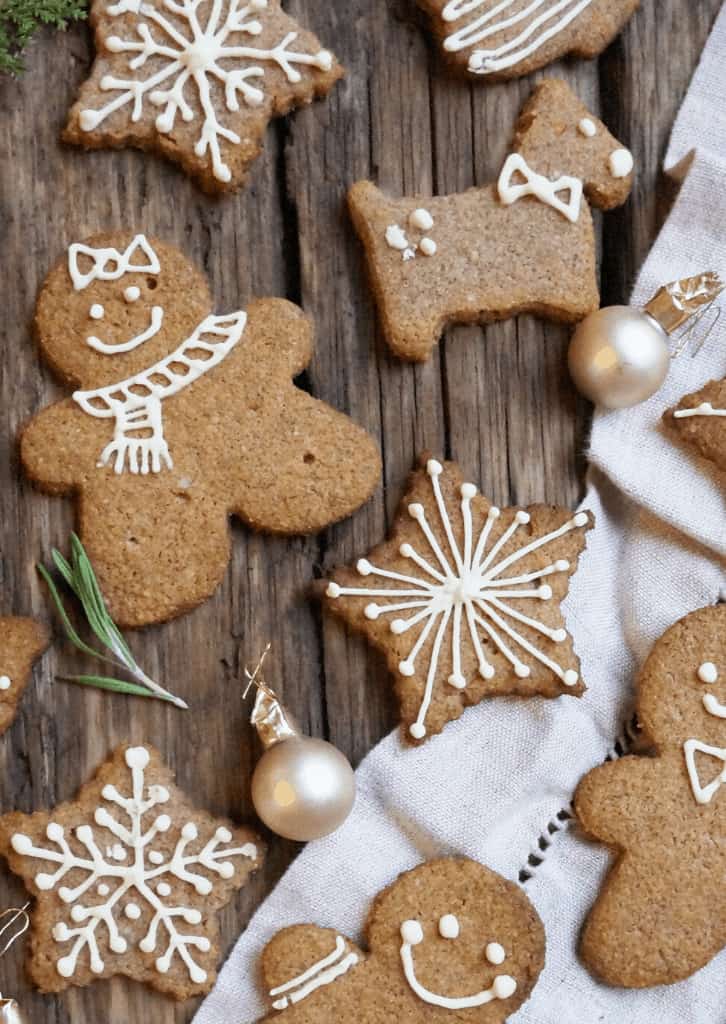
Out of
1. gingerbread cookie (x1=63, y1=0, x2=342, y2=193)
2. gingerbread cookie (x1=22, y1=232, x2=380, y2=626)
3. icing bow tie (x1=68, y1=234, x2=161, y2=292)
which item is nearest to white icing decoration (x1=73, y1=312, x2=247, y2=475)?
gingerbread cookie (x1=22, y1=232, x2=380, y2=626)

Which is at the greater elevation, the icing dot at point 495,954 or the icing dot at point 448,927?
the icing dot at point 448,927

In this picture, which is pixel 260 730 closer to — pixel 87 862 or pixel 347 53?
pixel 87 862

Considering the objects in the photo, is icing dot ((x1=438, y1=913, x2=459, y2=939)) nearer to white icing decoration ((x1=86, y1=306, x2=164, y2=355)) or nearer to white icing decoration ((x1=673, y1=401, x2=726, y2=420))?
white icing decoration ((x1=673, y1=401, x2=726, y2=420))

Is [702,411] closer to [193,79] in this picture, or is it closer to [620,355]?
[620,355]

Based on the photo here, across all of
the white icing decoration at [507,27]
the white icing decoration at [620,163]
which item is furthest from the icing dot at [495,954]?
the white icing decoration at [507,27]

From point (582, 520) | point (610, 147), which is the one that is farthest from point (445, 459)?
point (610, 147)

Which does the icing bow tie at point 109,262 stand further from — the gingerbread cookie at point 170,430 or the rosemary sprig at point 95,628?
the rosemary sprig at point 95,628
